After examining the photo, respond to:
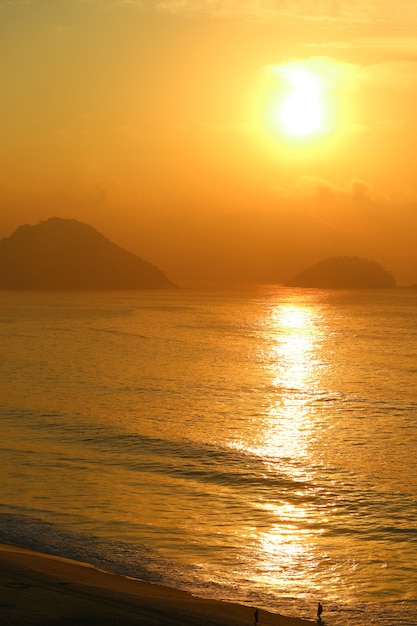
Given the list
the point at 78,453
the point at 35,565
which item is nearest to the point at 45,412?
the point at 78,453

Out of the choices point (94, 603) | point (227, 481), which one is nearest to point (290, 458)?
point (227, 481)

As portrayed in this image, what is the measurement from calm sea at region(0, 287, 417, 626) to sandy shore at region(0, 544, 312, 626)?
4.60ft

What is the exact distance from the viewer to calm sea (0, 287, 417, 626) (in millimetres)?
19469

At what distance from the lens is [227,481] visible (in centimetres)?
2977

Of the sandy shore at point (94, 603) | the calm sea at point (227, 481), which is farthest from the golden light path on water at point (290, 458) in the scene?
the sandy shore at point (94, 603)

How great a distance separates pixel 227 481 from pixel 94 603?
15145 millimetres

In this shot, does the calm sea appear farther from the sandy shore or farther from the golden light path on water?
the sandy shore

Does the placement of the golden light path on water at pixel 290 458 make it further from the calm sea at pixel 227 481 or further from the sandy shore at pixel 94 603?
the sandy shore at pixel 94 603

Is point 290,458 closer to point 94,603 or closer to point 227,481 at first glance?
point 227,481

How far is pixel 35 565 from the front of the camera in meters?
17.7

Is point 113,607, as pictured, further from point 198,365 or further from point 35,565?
point 198,365

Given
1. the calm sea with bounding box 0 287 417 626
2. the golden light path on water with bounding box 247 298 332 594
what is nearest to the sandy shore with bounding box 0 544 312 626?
the calm sea with bounding box 0 287 417 626

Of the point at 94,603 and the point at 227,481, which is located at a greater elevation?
the point at 94,603

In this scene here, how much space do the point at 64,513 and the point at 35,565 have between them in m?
6.63
